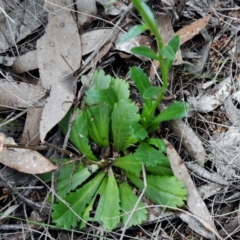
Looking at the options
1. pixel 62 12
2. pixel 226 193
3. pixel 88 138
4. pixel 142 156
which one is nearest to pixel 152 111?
pixel 142 156

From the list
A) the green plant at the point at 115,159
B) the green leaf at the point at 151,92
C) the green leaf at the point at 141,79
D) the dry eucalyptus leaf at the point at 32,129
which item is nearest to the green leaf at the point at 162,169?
the green plant at the point at 115,159

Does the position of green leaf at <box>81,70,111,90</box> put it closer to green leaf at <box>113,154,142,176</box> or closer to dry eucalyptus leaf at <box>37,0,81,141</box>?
dry eucalyptus leaf at <box>37,0,81,141</box>

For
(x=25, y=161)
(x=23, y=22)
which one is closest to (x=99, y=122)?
(x=25, y=161)

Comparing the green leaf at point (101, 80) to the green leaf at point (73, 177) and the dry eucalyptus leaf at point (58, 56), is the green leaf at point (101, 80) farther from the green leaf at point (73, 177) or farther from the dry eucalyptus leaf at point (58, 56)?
the green leaf at point (73, 177)

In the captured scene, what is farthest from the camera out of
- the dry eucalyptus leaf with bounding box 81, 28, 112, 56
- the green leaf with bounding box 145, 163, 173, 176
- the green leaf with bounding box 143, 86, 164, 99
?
the dry eucalyptus leaf with bounding box 81, 28, 112, 56

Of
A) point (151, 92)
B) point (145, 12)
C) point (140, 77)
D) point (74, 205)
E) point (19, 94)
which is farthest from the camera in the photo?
point (19, 94)

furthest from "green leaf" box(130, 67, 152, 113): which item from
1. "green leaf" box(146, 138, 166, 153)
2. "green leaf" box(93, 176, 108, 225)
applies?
"green leaf" box(93, 176, 108, 225)

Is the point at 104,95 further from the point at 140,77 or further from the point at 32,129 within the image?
the point at 32,129
